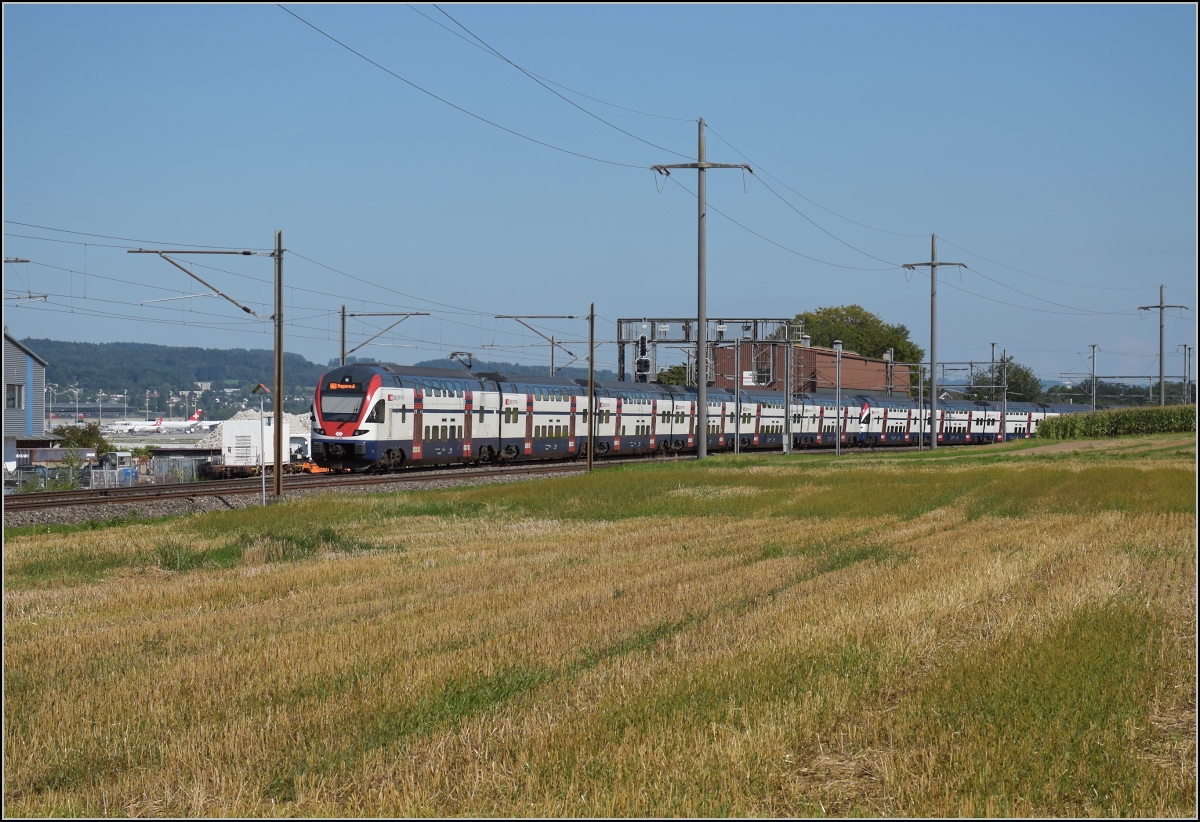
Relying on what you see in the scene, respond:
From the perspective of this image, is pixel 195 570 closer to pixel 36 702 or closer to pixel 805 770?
pixel 36 702

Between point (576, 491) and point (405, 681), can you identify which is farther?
point (576, 491)

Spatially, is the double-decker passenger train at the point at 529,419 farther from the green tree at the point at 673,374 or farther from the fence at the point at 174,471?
the green tree at the point at 673,374

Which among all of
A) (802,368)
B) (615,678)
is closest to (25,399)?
(802,368)

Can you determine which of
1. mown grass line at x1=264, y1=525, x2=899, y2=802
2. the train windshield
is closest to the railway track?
the train windshield

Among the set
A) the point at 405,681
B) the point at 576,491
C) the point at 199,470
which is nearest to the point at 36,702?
the point at 405,681

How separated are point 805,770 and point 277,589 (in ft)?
35.2

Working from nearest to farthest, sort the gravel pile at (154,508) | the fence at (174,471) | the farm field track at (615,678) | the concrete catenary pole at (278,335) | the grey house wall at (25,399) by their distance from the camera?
the farm field track at (615,678)
the gravel pile at (154,508)
the concrete catenary pole at (278,335)
the fence at (174,471)
the grey house wall at (25,399)

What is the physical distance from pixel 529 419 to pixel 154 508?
28.7m

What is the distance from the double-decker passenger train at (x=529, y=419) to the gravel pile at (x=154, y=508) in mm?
7697

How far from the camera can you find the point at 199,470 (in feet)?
204

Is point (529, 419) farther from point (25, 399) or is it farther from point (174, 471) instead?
point (25, 399)

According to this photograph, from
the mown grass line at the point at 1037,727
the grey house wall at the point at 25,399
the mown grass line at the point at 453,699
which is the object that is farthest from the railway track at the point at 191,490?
the grey house wall at the point at 25,399

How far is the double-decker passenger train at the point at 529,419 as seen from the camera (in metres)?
48.6

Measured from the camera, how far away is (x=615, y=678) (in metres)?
9.70
